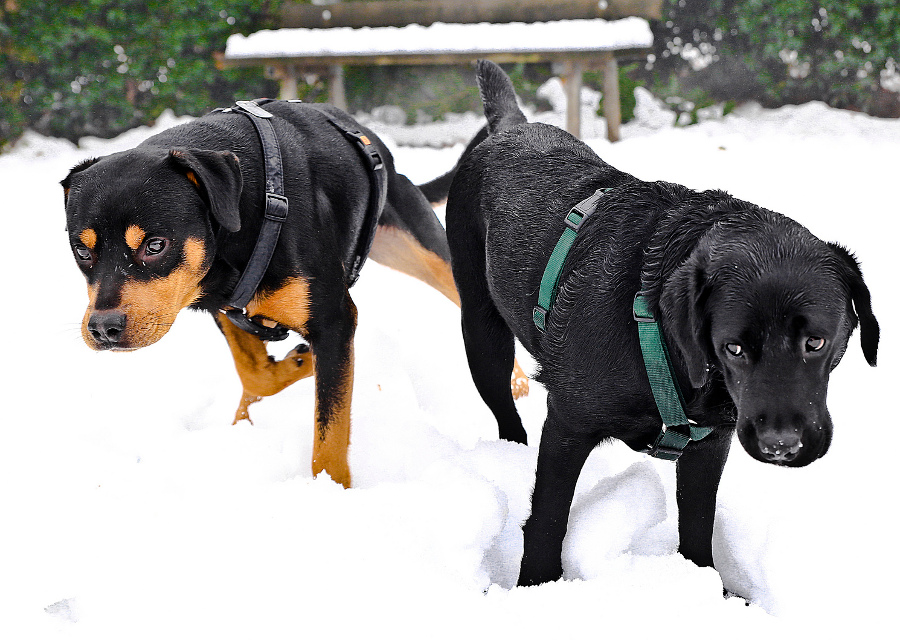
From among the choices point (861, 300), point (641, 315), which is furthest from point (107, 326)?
point (861, 300)

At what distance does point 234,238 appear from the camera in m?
2.56

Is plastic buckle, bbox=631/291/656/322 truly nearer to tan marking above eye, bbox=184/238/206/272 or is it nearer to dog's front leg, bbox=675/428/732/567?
dog's front leg, bbox=675/428/732/567

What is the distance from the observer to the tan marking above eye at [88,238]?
7.64 feet

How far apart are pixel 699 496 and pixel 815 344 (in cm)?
80

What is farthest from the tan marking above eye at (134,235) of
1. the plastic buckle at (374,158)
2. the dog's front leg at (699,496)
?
the dog's front leg at (699,496)

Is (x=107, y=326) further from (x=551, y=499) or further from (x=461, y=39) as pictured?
(x=461, y=39)

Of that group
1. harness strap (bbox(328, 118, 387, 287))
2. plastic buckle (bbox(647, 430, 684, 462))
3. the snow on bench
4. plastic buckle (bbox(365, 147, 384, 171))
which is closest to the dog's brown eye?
harness strap (bbox(328, 118, 387, 287))

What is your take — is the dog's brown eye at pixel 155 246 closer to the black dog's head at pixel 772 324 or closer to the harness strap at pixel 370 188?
the harness strap at pixel 370 188

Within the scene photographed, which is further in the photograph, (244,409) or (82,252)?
(244,409)

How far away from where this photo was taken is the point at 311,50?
7980mm

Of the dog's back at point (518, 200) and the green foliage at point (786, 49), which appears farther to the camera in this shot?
the green foliage at point (786, 49)

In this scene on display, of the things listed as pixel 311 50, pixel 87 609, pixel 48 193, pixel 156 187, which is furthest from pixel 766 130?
pixel 87 609

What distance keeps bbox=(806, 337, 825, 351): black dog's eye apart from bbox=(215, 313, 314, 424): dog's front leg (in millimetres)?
1905

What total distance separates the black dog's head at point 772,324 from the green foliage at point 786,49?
749 centimetres
